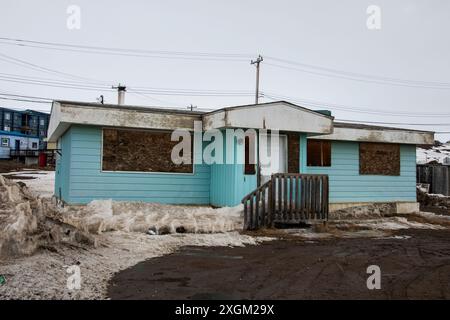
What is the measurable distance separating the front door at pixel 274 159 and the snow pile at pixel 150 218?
172 cm

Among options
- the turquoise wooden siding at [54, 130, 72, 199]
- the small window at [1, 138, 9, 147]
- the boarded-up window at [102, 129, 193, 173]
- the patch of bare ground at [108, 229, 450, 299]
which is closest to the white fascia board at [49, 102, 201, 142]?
the boarded-up window at [102, 129, 193, 173]

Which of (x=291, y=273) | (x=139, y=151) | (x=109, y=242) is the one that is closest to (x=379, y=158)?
(x=139, y=151)

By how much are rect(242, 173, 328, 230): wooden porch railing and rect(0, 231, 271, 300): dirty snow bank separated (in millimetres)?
1175

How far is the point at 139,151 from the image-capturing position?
477 inches

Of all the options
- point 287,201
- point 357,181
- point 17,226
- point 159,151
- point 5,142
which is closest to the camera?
point 17,226

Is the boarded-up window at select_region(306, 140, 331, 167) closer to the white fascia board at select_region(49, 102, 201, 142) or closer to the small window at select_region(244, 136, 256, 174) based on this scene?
the small window at select_region(244, 136, 256, 174)

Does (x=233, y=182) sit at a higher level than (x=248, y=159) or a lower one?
lower

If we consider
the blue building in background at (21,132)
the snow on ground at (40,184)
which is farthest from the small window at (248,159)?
the blue building in background at (21,132)

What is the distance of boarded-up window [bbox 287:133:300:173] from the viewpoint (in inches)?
508

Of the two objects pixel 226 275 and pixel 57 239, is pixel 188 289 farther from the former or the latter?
pixel 57 239

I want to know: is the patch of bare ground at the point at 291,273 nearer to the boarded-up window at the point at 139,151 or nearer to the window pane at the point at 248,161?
the window pane at the point at 248,161

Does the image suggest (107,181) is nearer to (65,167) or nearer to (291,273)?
(65,167)

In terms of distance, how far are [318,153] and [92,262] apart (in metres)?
10.6
